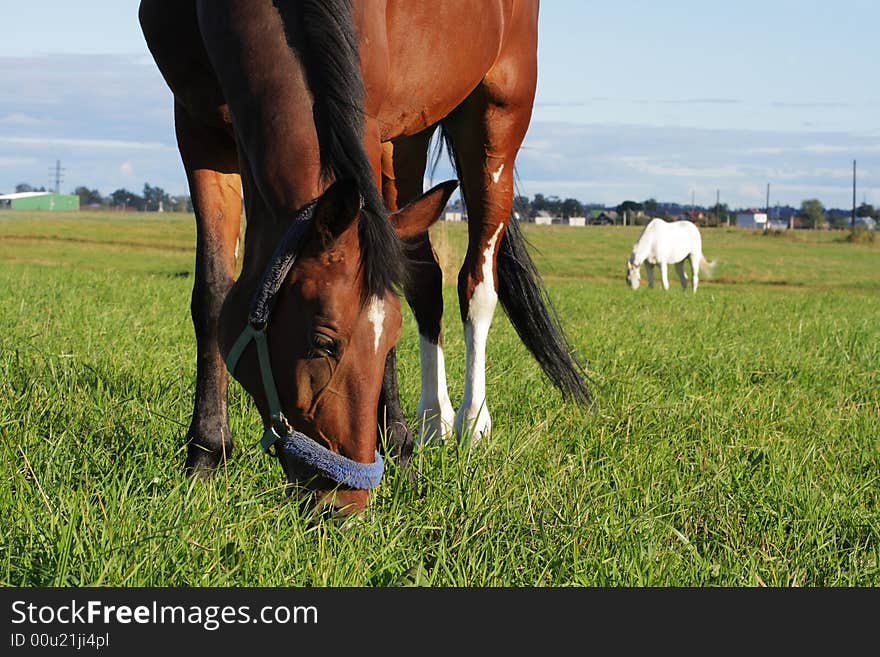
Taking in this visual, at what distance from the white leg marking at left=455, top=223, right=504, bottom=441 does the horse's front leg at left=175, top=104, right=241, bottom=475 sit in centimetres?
121

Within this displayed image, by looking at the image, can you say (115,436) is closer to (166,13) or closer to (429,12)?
(166,13)

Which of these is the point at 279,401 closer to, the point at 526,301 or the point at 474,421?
the point at 474,421

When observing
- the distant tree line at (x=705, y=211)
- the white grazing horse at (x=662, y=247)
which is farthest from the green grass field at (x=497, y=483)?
the distant tree line at (x=705, y=211)

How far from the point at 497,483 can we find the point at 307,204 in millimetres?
1088

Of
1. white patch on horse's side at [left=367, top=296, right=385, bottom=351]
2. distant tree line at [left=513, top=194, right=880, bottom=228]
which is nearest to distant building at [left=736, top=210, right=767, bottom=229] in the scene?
distant tree line at [left=513, top=194, right=880, bottom=228]

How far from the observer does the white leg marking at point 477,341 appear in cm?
448

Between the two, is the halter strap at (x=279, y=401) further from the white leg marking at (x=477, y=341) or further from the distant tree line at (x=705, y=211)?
the distant tree line at (x=705, y=211)

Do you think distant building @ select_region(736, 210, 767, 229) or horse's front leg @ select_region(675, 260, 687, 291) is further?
distant building @ select_region(736, 210, 767, 229)

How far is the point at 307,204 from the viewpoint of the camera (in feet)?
8.44

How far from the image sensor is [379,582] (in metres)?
2.43

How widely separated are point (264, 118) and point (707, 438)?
2323 millimetres

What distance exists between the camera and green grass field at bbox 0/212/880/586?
236 centimetres

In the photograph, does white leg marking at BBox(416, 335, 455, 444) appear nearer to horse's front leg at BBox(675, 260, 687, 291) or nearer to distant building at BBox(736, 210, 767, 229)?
horse's front leg at BBox(675, 260, 687, 291)

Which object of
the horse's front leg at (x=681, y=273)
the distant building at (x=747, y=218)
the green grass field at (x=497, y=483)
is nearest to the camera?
the green grass field at (x=497, y=483)
